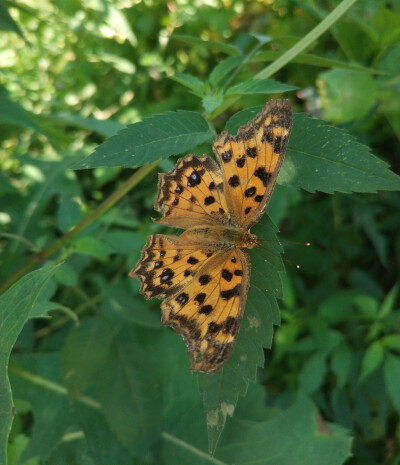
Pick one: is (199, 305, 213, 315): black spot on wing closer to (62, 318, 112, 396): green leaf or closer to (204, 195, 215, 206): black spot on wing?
(204, 195, 215, 206): black spot on wing

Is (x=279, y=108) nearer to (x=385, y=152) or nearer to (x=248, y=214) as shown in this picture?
(x=248, y=214)

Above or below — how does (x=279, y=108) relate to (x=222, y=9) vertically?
above

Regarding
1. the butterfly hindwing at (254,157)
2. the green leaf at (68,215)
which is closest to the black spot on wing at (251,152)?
the butterfly hindwing at (254,157)

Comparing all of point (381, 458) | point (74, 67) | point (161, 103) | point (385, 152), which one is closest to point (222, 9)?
point (161, 103)

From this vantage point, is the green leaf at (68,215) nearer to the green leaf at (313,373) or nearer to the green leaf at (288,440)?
the green leaf at (288,440)

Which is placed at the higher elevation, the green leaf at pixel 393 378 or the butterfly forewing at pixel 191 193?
the butterfly forewing at pixel 191 193

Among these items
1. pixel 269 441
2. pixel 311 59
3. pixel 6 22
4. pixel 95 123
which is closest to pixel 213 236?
pixel 311 59

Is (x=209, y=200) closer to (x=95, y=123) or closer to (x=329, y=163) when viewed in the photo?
(x=329, y=163)
